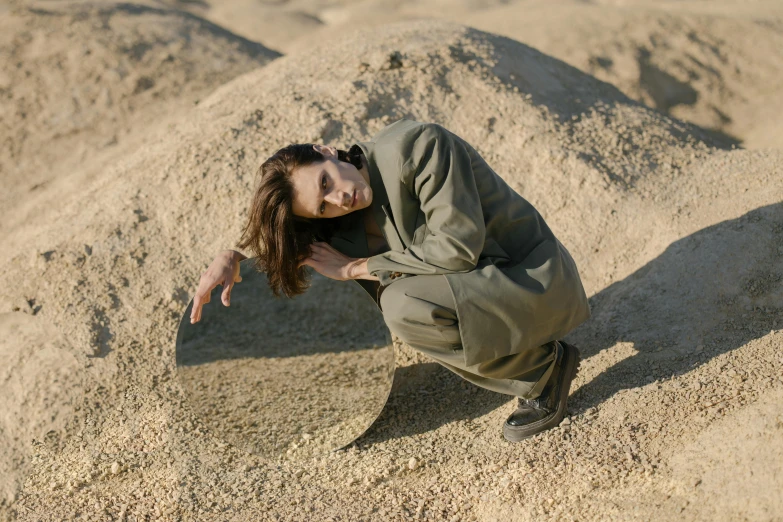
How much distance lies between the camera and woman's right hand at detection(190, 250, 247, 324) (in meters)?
2.16

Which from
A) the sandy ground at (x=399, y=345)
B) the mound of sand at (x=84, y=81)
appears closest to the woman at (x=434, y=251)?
the sandy ground at (x=399, y=345)

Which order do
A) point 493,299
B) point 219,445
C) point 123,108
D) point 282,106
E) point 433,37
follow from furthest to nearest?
point 123,108, point 433,37, point 282,106, point 219,445, point 493,299

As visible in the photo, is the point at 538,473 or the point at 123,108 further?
the point at 123,108

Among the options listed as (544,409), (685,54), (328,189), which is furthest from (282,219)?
(685,54)

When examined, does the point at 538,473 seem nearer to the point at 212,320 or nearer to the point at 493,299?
the point at 493,299

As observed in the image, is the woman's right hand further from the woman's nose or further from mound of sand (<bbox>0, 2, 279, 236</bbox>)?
mound of sand (<bbox>0, 2, 279, 236</bbox>)

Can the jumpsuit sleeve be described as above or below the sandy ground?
above

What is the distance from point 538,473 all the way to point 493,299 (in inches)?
20.1

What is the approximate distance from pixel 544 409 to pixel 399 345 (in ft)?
2.58

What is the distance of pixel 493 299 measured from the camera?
6.53 ft

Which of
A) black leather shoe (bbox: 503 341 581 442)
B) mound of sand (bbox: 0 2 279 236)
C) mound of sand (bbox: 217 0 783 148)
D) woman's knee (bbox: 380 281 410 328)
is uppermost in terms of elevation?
woman's knee (bbox: 380 281 410 328)

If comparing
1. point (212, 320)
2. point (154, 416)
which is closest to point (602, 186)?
point (212, 320)

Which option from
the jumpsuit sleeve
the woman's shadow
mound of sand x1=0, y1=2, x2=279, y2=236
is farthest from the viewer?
mound of sand x1=0, y1=2, x2=279, y2=236

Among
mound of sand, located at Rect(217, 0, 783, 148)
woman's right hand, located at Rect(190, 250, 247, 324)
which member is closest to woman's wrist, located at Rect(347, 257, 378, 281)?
woman's right hand, located at Rect(190, 250, 247, 324)
